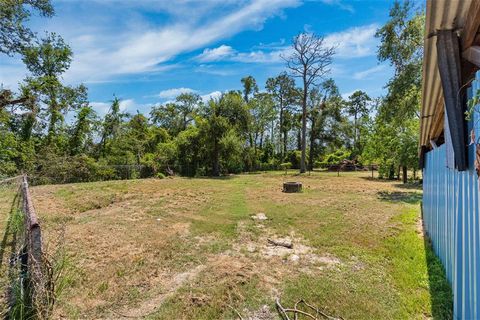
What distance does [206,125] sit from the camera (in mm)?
18781

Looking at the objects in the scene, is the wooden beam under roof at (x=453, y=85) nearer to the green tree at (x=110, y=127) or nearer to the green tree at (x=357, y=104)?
the green tree at (x=110, y=127)

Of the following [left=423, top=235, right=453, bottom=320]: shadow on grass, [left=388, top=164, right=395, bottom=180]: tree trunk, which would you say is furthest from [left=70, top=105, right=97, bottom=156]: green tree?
[left=423, top=235, right=453, bottom=320]: shadow on grass

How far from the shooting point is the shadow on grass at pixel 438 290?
2.73 meters

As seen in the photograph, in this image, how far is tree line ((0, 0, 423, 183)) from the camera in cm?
1062

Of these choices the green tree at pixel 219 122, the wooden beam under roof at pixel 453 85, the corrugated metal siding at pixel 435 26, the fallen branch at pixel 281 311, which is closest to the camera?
the corrugated metal siding at pixel 435 26

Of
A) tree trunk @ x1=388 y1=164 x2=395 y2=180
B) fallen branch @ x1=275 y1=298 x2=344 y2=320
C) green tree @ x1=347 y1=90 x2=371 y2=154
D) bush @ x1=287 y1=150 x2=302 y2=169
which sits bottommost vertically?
fallen branch @ x1=275 y1=298 x2=344 y2=320

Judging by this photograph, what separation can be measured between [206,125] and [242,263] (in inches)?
610

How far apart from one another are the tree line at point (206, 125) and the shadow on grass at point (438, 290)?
8464 millimetres

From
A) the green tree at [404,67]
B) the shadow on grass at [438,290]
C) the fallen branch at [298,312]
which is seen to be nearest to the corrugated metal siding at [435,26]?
the shadow on grass at [438,290]

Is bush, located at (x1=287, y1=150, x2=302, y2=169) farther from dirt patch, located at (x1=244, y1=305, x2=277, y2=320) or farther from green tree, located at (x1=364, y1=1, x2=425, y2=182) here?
dirt patch, located at (x1=244, y1=305, x2=277, y2=320)

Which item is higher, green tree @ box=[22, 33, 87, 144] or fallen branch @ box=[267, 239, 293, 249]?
green tree @ box=[22, 33, 87, 144]

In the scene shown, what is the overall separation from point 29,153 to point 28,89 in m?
3.70

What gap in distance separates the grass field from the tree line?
18.9ft

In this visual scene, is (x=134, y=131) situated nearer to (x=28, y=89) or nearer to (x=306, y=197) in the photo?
(x=28, y=89)
